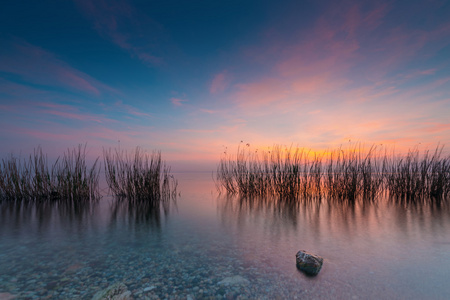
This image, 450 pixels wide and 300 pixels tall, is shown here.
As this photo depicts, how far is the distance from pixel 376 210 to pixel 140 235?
7.19 meters

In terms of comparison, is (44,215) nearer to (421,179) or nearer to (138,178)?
(138,178)

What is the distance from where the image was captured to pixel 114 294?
2303 millimetres

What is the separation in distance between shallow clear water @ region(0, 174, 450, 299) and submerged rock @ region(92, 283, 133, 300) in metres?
0.14

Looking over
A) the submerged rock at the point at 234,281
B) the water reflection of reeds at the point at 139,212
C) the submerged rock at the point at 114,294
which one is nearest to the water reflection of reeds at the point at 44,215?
the water reflection of reeds at the point at 139,212

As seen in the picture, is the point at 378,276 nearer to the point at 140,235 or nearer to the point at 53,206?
the point at 140,235

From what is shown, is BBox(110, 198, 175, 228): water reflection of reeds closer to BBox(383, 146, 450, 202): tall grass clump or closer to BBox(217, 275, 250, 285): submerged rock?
BBox(217, 275, 250, 285): submerged rock

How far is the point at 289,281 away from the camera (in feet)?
9.23

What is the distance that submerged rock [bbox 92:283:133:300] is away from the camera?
227 cm

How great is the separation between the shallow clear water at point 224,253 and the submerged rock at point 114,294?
0.46ft

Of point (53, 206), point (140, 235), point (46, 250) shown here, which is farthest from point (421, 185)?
point (53, 206)

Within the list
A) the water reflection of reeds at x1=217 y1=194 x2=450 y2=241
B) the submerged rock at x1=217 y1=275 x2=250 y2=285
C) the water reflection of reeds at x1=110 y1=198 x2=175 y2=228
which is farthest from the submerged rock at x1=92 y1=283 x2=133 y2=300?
the water reflection of reeds at x1=110 y1=198 x2=175 y2=228

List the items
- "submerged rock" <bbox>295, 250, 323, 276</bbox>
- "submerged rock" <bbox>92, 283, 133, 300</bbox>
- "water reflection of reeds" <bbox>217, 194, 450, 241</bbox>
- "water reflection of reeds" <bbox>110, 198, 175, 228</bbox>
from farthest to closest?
"water reflection of reeds" <bbox>110, 198, 175, 228</bbox> → "water reflection of reeds" <bbox>217, 194, 450, 241</bbox> → "submerged rock" <bbox>295, 250, 323, 276</bbox> → "submerged rock" <bbox>92, 283, 133, 300</bbox>

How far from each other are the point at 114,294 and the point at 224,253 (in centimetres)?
192

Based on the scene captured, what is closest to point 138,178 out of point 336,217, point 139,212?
point 139,212
